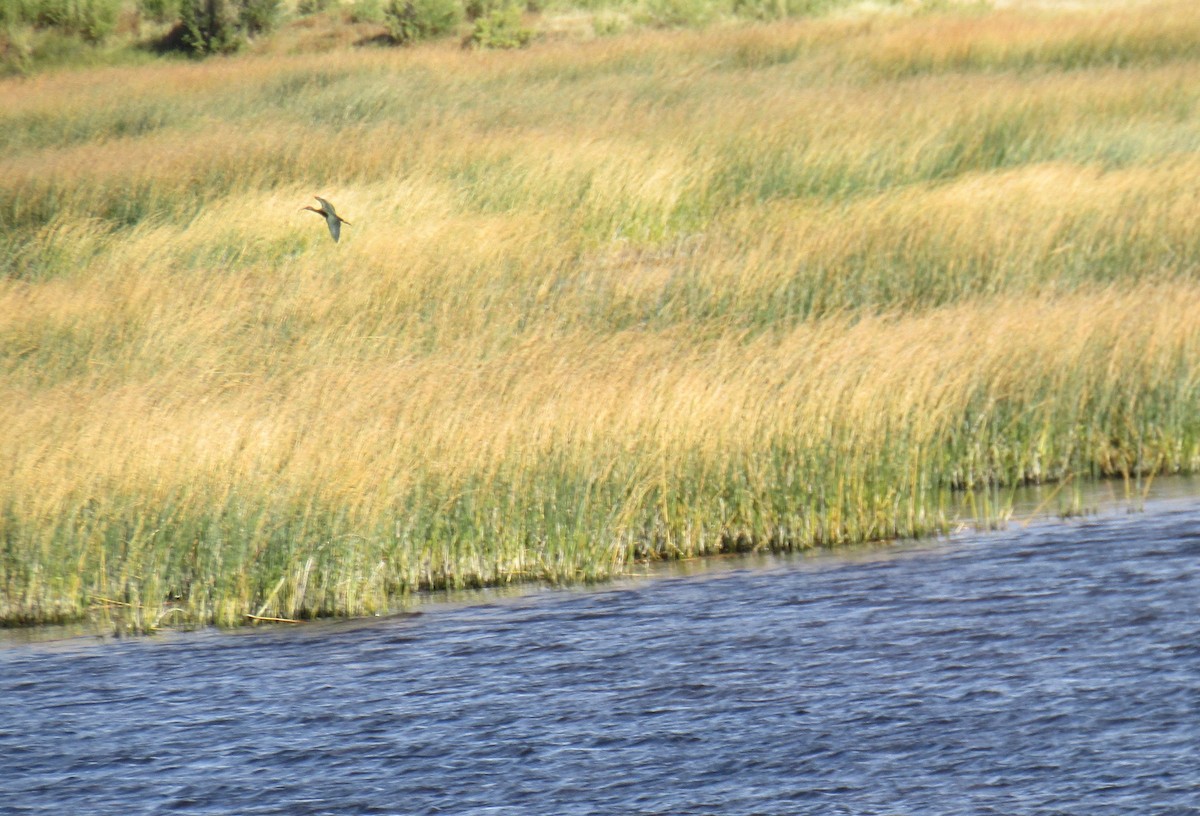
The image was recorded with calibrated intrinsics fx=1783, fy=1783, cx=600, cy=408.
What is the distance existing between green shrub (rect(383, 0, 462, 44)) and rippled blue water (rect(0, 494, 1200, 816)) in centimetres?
2761

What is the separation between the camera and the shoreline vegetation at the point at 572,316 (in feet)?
25.7

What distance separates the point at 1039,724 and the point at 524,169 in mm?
10374

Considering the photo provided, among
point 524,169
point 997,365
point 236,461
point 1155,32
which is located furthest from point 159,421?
point 1155,32

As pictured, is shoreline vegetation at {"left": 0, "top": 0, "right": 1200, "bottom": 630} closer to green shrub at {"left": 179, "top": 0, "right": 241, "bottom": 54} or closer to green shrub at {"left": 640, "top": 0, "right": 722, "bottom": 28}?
green shrub at {"left": 179, "top": 0, "right": 241, "bottom": 54}

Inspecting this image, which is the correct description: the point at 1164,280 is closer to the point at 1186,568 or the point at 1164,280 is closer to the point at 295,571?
the point at 1186,568

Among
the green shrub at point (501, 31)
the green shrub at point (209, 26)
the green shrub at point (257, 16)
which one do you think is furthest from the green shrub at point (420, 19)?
the green shrub at point (209, 26)

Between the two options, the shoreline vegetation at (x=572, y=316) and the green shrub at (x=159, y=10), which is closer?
the shoreline vegetation at (x=572, y=316)

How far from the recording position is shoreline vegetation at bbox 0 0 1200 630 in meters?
7.83

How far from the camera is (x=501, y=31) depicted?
32438 mm

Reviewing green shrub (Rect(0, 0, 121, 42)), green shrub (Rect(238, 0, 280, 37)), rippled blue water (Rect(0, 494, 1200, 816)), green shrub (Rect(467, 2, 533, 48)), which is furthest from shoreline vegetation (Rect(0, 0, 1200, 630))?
green shrub (Rect(0, 0, 121, 42))

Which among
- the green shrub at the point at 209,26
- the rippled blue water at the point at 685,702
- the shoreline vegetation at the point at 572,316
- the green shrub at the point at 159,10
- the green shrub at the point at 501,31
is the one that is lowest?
the rippled blue water at the point at 685,702

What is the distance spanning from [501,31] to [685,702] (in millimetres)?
27604

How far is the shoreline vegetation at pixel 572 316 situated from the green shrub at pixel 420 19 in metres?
12.6

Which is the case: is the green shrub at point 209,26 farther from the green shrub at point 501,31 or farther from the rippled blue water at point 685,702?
the rippled blue water at point 685,702
